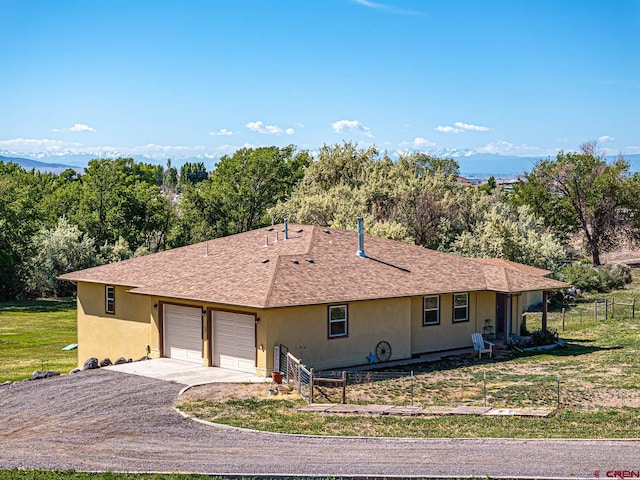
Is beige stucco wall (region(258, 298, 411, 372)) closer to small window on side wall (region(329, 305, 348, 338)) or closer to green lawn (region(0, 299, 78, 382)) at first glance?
small window on side wall (region(329, 305, 348, 338))

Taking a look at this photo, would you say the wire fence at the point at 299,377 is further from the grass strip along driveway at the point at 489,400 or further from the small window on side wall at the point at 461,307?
the small window on side wall at the point at 461,307

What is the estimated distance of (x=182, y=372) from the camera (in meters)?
25.3

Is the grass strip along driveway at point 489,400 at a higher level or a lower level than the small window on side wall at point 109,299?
lower

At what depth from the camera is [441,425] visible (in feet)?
60.6

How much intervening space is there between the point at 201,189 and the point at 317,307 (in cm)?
5020

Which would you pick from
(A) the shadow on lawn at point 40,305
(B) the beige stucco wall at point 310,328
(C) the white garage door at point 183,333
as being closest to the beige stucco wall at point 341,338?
(B) the beige stucco wall at point 310,328

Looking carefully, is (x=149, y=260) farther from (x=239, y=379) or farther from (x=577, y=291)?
(x=577, y=291)

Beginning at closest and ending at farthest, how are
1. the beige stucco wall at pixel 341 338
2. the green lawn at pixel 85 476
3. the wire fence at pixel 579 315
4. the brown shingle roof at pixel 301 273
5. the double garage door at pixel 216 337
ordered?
the green lawn at pixel 85 476, the beige stucco wall at pixel 341 338, the double garage door at pixel 216 337, the brown shingle roof at pixel 301 273, the wire fence at pixel 579 315

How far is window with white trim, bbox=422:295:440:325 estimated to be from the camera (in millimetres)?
29516

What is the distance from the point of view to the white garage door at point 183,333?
27094 mm

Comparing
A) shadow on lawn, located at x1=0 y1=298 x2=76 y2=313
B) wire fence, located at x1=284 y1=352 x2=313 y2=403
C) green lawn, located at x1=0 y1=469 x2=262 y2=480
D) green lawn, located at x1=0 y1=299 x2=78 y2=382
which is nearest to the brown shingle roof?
wire fence, located at x1=284 y1=352 x2=313 y2=403

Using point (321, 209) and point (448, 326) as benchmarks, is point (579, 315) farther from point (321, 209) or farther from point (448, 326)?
point (321, 209)

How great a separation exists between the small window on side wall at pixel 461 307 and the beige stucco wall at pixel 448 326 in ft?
0.49

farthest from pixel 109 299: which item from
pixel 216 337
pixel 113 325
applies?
pixel 216 337
